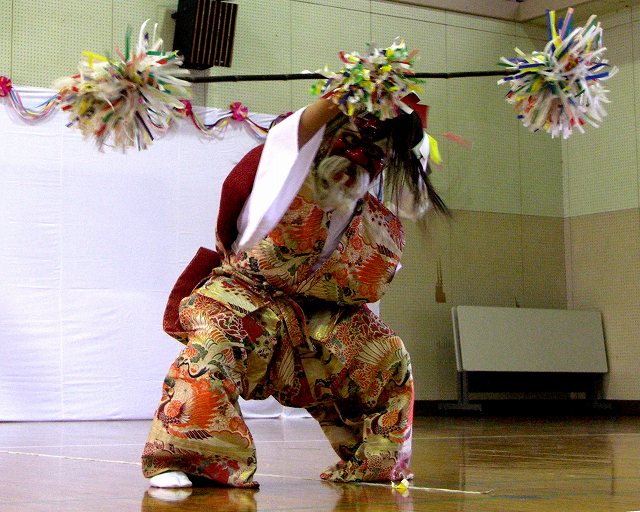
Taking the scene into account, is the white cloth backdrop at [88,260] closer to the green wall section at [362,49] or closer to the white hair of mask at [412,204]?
the green wall section at [362,49]

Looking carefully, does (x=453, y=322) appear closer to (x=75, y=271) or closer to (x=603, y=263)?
(x=603, y=263)

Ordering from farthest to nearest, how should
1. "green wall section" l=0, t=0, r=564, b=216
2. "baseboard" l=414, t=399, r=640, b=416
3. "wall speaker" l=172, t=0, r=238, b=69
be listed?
"baseboard" l=414, t=399, r=640, b=416 < "wall speaker" l=172, t=0, r=238, b=69 < "green wall section" l=0, t=0, r=564, b=216

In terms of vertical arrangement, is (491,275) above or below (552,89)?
below

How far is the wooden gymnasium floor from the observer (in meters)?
1.77

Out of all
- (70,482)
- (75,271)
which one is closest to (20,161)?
(75,271)

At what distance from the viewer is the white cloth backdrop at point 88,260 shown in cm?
596

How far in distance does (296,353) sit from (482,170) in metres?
5.72

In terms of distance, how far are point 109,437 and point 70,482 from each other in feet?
6.86

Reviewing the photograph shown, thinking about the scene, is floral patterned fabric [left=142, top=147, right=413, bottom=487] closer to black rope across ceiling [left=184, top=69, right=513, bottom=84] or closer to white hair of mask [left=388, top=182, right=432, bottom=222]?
white hair of mask [left=388, top=182, right=432, bottom=222]

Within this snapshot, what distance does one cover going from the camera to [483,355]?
7250mm

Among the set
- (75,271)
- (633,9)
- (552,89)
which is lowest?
(75,271)

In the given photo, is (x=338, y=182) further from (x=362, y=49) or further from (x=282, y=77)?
(x=362, y=49)

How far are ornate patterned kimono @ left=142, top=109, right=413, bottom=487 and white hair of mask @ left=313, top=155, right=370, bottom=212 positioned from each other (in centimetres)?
2

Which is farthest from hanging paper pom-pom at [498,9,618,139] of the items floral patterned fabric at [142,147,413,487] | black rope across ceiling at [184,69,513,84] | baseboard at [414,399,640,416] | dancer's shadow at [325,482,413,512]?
baseboard at [414,399,640,416]
